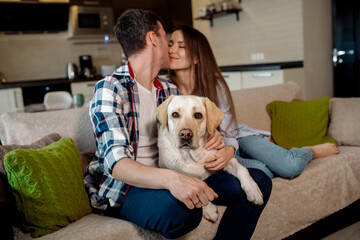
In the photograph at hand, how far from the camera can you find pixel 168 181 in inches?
46.4

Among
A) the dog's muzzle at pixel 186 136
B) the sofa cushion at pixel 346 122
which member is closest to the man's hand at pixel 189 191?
the dog's muzzle at pixel 186 136

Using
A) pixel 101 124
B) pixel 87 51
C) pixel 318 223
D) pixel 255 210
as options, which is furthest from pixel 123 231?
pixel 87 51

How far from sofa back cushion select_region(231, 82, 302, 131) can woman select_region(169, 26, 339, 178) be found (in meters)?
0.39

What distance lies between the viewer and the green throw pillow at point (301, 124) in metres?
2.33

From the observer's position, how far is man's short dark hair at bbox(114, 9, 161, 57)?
1.55 meters

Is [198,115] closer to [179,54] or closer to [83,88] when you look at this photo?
[179,54]

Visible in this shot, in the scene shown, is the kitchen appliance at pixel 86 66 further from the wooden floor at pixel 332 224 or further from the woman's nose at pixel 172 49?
the wooden floor at pixel 332 224

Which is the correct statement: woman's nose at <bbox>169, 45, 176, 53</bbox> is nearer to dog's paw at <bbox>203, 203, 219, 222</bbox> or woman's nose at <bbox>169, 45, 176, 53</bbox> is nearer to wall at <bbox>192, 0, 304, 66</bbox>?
dog's paw at <bbox>203, 203, 219, 222</bbox>

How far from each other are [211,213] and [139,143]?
458 mm

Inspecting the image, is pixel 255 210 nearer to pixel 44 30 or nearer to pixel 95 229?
pixel 95 229

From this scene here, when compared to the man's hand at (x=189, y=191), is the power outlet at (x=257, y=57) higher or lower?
higher

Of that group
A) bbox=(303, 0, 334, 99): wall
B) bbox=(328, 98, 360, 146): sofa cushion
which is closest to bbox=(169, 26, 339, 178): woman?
bbox=(328, 98, 360, 146): sofa cushion

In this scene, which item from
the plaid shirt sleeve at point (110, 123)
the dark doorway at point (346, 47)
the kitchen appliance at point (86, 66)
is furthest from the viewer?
the kitchen appliance at point (86, 66)

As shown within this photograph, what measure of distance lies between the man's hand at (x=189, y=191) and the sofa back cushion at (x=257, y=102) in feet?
4.06
